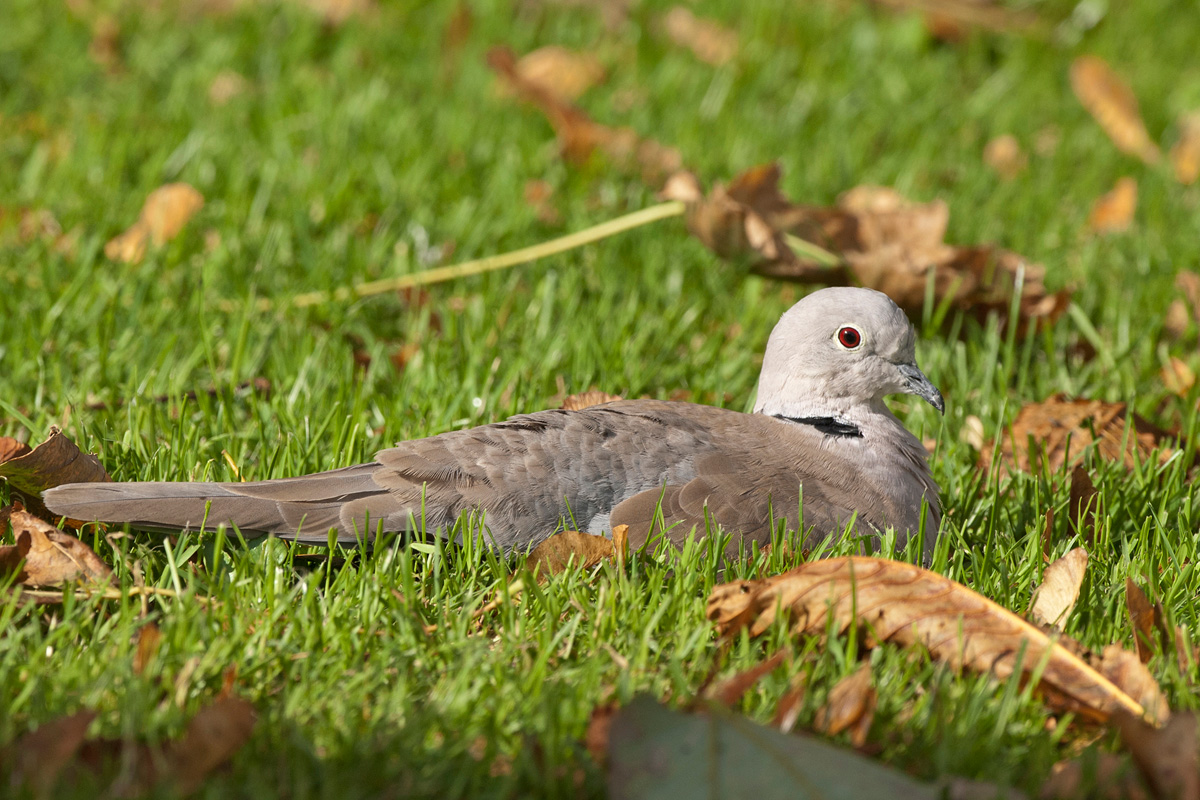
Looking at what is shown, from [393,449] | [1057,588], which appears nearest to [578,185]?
[393,449]

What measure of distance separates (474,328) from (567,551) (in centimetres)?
172

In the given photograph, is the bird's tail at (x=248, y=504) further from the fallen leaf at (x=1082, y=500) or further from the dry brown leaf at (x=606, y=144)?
the dry brown leaf at (x=606, y=144)

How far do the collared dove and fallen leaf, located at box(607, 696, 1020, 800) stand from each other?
885 mm

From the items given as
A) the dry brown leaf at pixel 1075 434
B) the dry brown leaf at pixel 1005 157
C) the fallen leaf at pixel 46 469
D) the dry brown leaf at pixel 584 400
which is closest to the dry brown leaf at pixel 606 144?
the dry brown leaf at pixel 1005 157

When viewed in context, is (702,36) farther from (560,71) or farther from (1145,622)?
(1145,622)

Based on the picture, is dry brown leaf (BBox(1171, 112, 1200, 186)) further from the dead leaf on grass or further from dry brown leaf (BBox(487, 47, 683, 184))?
the dead leaf on grass

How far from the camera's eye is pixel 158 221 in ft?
16.8

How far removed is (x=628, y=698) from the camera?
2.52 m

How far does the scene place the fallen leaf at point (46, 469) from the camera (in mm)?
3033

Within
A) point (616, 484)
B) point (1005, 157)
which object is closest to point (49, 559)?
point (616, 484)

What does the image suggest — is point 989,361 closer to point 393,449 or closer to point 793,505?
point 793,505

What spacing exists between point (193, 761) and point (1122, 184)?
5.38 m

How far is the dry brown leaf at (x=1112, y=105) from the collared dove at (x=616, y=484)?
4056 millimetres

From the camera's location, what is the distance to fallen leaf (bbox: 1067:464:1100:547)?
3.50 meters
